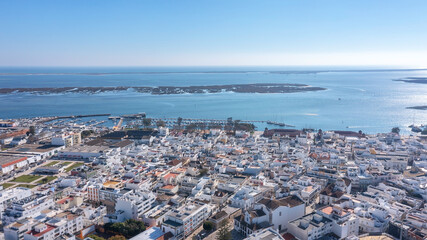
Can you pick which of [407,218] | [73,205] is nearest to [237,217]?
[407,218]

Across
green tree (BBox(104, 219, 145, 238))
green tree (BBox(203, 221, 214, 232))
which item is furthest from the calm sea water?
green tree (BBox(104, 219, 145, 238))

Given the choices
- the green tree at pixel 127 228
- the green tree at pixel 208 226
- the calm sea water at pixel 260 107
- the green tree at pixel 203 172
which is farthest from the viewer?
the calm sea water at pixel 260 107

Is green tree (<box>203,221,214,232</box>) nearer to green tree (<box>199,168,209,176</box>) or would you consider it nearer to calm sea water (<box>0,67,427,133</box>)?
green tree (<box>199,168,209,176</box>)

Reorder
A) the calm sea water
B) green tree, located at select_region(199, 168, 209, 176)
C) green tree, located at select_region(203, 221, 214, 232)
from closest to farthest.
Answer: green tree, located at select_region(203, 221, 214, 232)
green tree, located at select_region(199, 168, 209, 176)
the calm sea water

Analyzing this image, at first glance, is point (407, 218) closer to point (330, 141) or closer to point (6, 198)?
point (330, 141)

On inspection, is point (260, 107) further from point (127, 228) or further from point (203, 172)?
point (127, 228)

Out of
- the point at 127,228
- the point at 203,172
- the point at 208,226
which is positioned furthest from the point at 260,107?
the point at 127,228

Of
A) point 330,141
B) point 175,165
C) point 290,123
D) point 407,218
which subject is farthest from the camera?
point 290,123

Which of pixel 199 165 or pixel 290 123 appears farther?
pixel 290 123

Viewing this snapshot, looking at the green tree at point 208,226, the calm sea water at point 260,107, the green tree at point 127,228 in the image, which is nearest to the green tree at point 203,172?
the green tree at point 208,226

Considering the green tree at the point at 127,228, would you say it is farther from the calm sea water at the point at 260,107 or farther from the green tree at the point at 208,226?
the calm sea water at the point at 260,107

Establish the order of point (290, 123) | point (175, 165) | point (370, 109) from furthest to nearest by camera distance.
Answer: point (370, 109)
point (290, 123)
point (175, 165)
